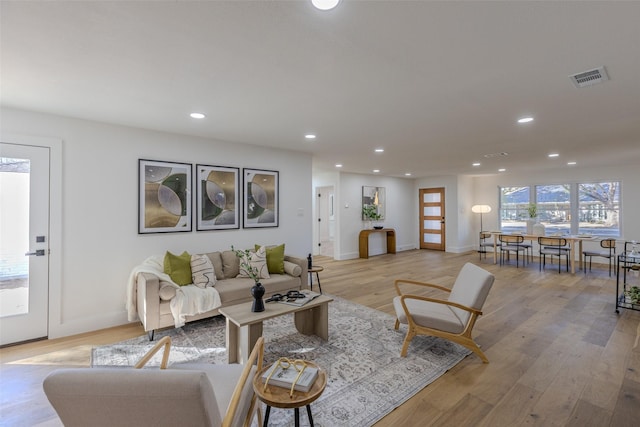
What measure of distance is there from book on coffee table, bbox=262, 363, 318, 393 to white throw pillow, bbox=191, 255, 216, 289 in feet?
6.86

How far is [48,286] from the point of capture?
3.14m

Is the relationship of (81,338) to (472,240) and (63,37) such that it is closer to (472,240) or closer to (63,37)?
(63,37)

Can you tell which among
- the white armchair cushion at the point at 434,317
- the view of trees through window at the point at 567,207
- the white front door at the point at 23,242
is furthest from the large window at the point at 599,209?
the white front door at the point at 23,242

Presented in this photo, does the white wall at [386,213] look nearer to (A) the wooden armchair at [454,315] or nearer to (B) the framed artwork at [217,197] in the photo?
(B) the framed artwork at [217,197]

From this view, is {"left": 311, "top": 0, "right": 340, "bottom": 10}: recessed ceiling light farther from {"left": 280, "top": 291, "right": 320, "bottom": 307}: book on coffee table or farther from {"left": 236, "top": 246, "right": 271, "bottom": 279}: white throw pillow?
{"left": 236, "top": 246, "right": 271, "bottom": 279}: white throw pillow

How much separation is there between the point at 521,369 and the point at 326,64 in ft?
9.76

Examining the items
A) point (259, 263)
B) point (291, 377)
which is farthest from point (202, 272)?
point (291, 377)

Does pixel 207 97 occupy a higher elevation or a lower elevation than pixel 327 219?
higher

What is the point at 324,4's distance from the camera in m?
1.47

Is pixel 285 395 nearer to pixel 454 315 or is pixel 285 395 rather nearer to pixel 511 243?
pixel 454 315

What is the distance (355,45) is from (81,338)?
3.97m

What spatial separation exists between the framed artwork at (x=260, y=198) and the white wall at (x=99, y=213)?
708 millimetres

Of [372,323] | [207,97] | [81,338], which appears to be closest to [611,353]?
[372,323]

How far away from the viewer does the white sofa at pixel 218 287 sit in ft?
9.80
